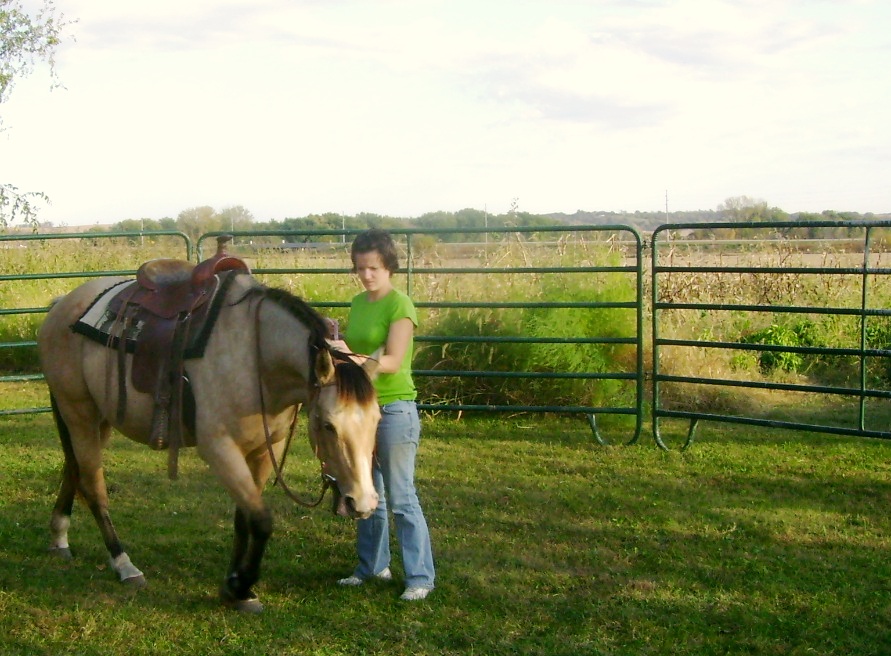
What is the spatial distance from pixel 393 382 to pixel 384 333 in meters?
0.21

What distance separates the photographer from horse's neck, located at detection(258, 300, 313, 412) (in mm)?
3539

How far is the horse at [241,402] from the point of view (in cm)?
330

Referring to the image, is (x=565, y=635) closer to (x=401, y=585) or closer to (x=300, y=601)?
(x=401, y=585)

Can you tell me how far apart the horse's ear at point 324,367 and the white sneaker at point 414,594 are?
3.62ft

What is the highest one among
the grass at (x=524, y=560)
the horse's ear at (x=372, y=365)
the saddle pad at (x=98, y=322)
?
the saddle pad at (x=98, y=322)

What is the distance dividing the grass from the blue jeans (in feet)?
0.53

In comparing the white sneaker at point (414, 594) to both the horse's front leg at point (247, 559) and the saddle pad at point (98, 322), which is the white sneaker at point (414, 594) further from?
the saddle pad at point (98, 322)

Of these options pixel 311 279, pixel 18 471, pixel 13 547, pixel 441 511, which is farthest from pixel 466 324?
pixel 13 547

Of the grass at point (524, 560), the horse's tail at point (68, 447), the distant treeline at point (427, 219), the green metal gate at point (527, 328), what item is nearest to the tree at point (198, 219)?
the distant treeline at point (427, 219)

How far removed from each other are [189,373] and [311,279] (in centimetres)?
493

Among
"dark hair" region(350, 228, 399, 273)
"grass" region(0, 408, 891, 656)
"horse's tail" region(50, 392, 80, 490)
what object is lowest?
"grass" region(0, 408, 891, 656)

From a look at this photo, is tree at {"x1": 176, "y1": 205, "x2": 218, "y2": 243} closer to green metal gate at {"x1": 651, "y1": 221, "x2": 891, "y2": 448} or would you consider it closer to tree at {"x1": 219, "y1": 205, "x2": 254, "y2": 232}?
tree at {"x1": 219, "y1": 205, "x2": 254, "y2": 232}

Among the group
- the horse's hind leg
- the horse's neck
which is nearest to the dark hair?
the horse's neck

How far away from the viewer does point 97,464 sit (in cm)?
430
